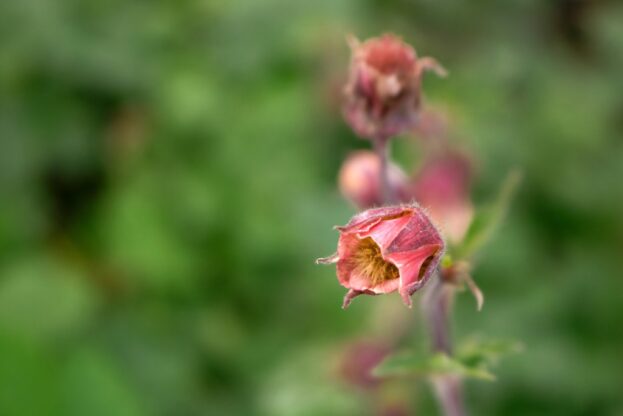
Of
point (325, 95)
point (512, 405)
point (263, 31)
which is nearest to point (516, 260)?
point (512, 405)

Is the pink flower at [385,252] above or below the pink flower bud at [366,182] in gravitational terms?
below

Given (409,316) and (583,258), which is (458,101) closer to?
(583,258)

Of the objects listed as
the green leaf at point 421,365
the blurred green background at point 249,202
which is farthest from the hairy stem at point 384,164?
the blurred green background at point 249,202

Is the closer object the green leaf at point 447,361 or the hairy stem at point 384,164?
the green leaf at point 447,361

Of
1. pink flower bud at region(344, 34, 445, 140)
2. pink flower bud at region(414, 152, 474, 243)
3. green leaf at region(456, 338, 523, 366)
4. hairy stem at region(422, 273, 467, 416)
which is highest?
pink flower bud at region(414, 152, 474, 243)

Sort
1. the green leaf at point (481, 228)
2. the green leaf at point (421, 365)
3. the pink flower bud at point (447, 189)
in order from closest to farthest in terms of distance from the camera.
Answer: the green leaf at point (421, 365) → the green leaf at point (481, 228) → the pink flower bud at point (447, 189)

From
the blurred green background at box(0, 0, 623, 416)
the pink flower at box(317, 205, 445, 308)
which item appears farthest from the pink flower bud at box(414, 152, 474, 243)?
the pink flower at box(317, 205, 445, 308)

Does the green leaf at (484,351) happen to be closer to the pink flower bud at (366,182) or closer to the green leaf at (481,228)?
the green leaf at (481,228)

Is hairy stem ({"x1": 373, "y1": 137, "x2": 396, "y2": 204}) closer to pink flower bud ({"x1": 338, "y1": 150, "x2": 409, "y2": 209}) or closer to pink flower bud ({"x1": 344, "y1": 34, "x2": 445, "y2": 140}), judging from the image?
pink flower bud ({"x1": 344, "y1": 34, "x2": 445, "y2": 140})
